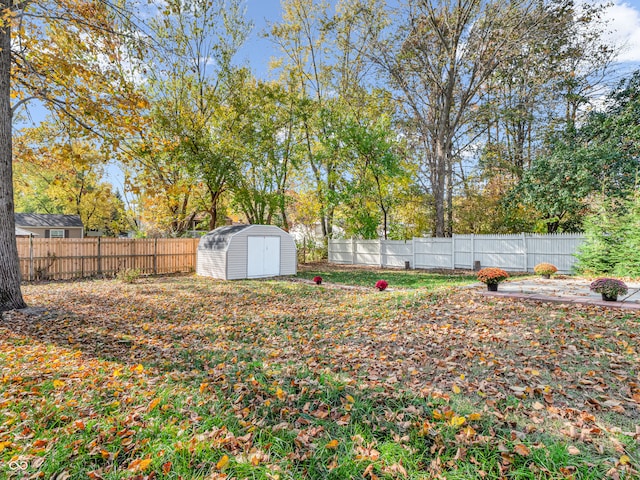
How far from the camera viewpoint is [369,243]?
1978cm

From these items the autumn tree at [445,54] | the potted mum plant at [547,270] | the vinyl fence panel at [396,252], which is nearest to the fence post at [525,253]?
the potted mum plant at [547,270]

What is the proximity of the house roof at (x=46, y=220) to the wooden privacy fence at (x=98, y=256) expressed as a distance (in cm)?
1754

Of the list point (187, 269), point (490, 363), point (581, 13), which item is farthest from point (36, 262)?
point (581, 13)

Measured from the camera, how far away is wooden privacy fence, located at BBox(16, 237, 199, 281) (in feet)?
39.7

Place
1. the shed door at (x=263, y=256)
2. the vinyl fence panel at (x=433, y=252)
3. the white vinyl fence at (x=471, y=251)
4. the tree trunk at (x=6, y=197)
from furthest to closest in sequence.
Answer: the vinyl fence panel at (x=433, y=252) < the shed door at (x=263, y=256) < the white vinyl fence at (x=471, y=251) < the tree trunk at (x=6, y=197)

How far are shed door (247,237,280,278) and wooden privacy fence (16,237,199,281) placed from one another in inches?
172

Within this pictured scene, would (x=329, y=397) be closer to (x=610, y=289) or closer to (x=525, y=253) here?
(x=610, y=289)

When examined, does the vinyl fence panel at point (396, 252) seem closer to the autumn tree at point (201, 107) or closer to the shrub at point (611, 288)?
the autumn tree at point (201, 107)

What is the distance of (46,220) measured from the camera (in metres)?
26.9

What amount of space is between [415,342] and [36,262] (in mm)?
13978

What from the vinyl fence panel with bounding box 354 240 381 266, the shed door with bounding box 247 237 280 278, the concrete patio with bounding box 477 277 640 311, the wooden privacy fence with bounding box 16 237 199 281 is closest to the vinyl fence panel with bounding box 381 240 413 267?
the vinyl fence panel with bounding box 354 240 381 266

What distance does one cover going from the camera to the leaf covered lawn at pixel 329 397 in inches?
91.4

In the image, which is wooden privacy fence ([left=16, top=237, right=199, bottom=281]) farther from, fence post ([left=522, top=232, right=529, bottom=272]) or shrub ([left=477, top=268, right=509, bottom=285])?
fence post ([left=522, top=232, right=529, bottom=272])

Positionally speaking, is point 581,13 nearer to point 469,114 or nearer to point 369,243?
point 469,114
